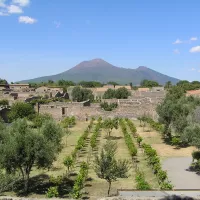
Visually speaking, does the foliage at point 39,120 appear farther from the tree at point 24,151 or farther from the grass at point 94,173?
the tree at point 24,151

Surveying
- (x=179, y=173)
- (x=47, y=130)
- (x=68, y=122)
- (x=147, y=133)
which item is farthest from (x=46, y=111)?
(x=179, y=173)

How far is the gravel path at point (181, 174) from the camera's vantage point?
20.0 m

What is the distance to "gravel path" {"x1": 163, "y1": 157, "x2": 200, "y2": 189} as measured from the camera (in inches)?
786

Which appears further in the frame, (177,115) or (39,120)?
(39,120)

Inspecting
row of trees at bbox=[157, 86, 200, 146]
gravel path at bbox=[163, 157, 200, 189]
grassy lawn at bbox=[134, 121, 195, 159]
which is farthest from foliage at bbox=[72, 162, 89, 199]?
row of trees at bbox=[157, 86, 200, 146]

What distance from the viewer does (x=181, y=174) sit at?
22422mm

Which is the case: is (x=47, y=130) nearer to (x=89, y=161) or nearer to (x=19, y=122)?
(x=19, y=122)

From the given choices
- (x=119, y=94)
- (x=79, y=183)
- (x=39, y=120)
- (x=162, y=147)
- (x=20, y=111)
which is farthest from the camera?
(x=119, y=94)

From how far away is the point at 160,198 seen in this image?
13070 millimetres

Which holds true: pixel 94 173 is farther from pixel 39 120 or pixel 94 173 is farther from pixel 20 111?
pixel 20 111

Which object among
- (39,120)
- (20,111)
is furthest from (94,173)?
(20,111)

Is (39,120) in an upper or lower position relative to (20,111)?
lower

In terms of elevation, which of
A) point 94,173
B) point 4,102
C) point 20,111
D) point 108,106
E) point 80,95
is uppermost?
point 80,95

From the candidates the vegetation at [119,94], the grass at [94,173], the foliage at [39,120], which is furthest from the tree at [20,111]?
the vegetation at [119,94]
